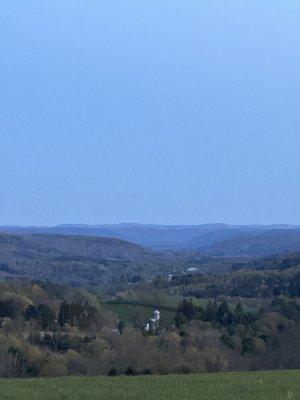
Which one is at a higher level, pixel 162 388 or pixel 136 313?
pixel 162 388

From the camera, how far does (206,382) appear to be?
66.9 ft

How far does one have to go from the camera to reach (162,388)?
1912cm

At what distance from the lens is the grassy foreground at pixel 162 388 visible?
58.4 feet

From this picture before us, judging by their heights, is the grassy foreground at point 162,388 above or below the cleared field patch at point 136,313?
above

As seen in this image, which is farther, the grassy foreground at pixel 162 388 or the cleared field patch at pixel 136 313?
the cleared field patch at pixel 136 313

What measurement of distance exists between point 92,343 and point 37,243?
143m

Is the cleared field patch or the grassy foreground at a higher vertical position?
the grassy foreground

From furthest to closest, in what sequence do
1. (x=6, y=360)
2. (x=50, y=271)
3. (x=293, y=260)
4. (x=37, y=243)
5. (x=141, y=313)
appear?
(x=37, y=243) → (x=50, y=271) → (x=293, y=260) → (x=141, y=313) → (x=6, y=360)

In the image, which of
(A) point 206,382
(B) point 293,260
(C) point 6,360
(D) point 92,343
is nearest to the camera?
(A) point 206,382

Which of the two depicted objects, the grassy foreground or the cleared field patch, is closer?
the grassy foreground

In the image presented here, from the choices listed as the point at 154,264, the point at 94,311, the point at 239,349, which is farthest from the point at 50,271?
the point at 239,349

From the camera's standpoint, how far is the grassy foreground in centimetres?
1780

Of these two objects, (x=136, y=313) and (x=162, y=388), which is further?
(x=136, y=313)

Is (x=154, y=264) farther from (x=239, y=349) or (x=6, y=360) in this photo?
(x=6, y=360)
